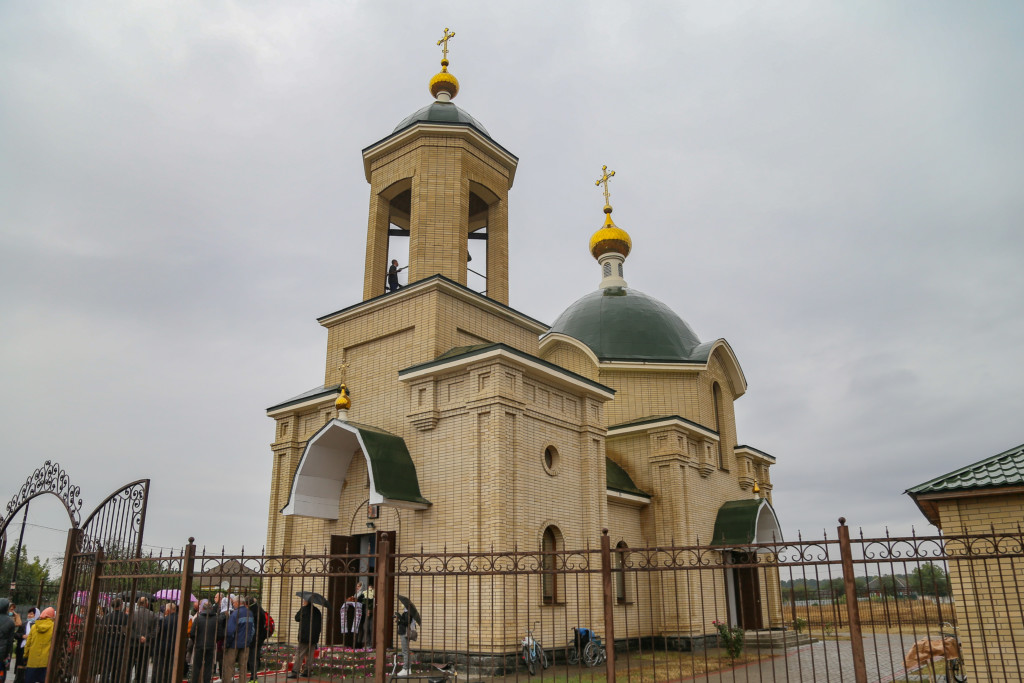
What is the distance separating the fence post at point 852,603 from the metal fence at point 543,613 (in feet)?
0.04

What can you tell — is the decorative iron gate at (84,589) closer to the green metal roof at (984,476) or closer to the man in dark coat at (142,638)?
the man in dark coat at (142,638)

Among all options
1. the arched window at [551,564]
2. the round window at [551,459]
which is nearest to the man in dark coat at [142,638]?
the arched window at [551,564]

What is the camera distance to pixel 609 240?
2398cm

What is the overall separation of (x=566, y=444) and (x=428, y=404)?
105 inches

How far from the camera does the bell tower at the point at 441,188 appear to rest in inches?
570

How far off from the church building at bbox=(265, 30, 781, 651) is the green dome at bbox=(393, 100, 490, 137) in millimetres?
44

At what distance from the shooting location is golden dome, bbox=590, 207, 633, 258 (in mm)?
24000

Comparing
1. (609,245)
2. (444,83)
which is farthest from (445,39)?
(609,245)

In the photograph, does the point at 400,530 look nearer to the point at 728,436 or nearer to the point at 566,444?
the point at 566,444

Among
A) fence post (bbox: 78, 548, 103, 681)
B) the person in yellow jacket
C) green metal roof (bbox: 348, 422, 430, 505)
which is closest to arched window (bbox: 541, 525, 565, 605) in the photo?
green metal roof (bbox: 348, 422, 430, 505)

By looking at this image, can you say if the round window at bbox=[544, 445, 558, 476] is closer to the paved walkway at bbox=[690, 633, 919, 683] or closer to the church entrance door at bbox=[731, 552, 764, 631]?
the paved walkway at bbox=[690, 633, 919, 683]

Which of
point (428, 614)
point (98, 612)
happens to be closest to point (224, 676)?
point (98, 612)

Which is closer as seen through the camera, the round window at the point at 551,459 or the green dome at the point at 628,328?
the round window at the point at 551,459

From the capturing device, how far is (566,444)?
1373 centimetres
